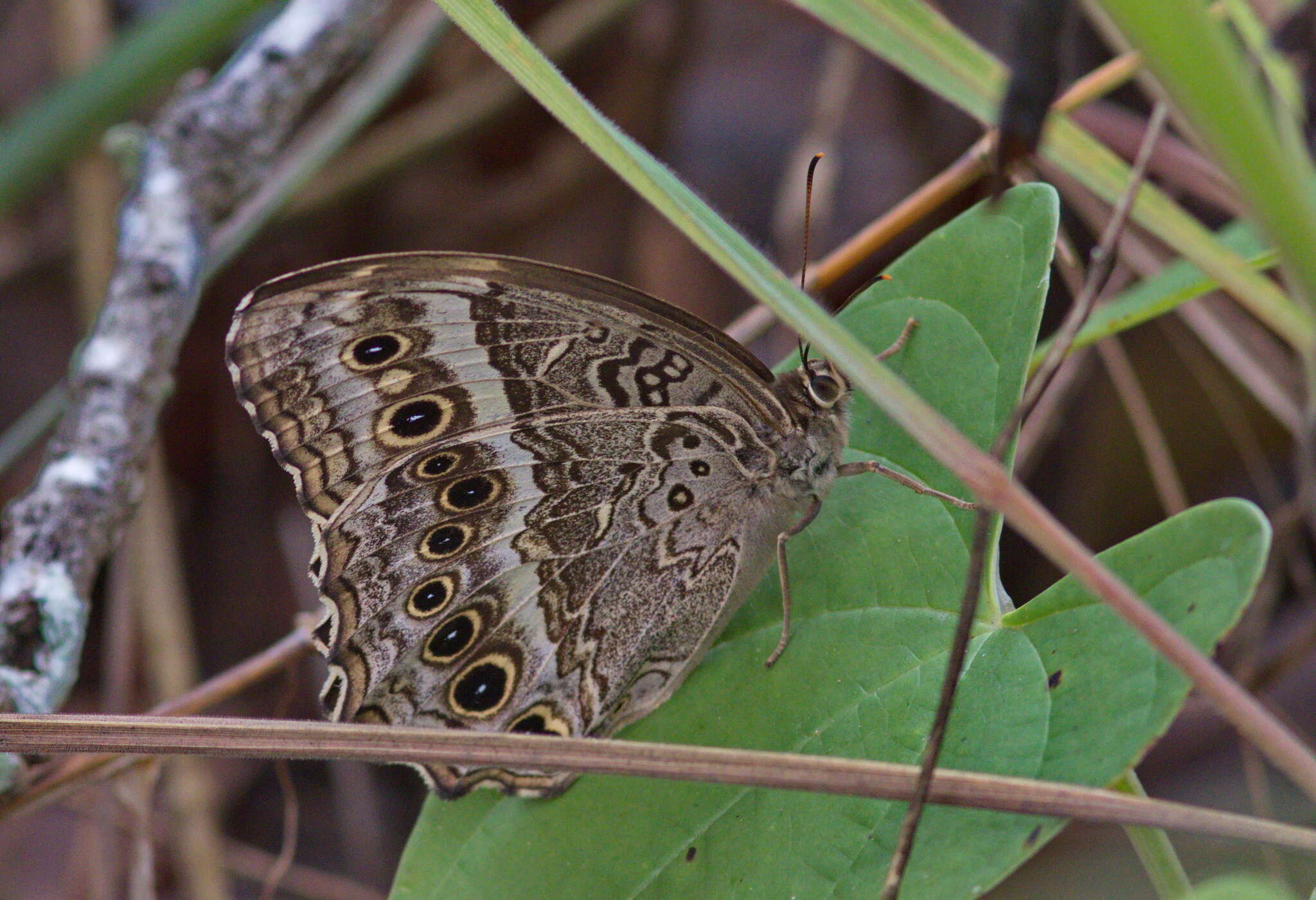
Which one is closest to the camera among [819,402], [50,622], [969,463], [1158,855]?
[969,463]

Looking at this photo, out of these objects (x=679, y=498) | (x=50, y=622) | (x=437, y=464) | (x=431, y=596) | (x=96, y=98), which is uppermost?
(x=96, y=98)

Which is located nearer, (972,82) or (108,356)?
(972,82)

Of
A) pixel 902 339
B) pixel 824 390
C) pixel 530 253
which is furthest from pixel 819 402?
pixel 530 253

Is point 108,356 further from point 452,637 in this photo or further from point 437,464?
point 452,637

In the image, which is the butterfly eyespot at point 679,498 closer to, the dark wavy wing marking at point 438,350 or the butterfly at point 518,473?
the butterfly at point 518,473

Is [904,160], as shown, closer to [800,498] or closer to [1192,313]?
[1192,313]

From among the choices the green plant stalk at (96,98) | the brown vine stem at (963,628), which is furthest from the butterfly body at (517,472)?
the green plant stalk at (96,98)

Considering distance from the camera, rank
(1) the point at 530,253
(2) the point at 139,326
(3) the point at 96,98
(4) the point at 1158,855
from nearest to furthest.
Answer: (4) the point at 1158,855 → (2) the point at 139,326 → (3) the point at 96,98 → (1) the point at 530,253
